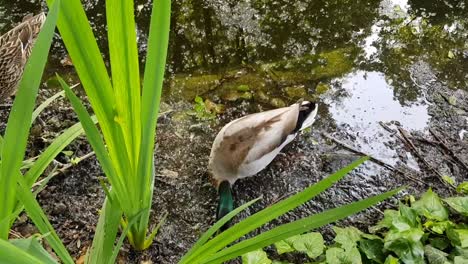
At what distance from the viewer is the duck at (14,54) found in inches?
92.4

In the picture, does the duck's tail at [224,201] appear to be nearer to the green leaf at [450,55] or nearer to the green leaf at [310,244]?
the green leaf at [310,244]

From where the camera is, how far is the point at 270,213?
50.3 inches

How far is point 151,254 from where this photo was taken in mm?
1979

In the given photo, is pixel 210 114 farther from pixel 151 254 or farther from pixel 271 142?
pixel 151 254

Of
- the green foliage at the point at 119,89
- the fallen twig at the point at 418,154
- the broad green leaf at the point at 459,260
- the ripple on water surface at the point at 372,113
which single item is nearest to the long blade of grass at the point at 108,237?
the green foliage at the point at 119,89


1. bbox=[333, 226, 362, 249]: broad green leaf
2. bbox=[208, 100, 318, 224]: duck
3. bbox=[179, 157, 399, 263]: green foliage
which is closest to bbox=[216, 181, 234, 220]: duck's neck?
bbox=[208, 100, 318, 224]: duck

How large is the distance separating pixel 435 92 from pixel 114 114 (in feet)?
6.90

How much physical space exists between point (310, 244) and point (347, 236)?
17 centimetres

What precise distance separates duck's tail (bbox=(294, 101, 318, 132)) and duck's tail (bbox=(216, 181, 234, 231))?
45 centimetres

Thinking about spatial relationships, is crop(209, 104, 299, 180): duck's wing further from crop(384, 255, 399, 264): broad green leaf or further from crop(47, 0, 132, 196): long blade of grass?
crop(47, 0, 132, 196): long blade of grass

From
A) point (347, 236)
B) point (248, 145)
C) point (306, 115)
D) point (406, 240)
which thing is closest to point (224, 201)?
point (248, 145)

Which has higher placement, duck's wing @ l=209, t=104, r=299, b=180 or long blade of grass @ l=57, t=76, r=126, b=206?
long blade of grass @ l=57, t=76, r=126, b=206

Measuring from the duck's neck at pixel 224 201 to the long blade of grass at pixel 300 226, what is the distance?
71cm

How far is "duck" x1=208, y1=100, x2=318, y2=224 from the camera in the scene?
2189 millimetres
